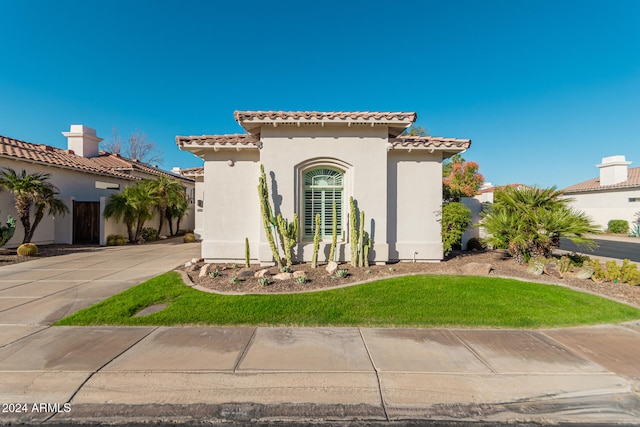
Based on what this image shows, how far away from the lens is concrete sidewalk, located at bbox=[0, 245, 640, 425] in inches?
111

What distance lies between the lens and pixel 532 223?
313 inches

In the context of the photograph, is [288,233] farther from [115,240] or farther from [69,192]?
[69,192]

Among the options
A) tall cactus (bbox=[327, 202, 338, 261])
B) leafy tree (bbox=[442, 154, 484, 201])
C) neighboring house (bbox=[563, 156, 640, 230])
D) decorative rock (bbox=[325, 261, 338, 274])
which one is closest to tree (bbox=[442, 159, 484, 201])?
leafy tree (bbox=[442, 154, 484, 201])

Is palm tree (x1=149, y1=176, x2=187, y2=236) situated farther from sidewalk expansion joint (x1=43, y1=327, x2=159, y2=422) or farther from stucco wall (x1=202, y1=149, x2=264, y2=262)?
sidewalk expansion joint (x1=43, y1=327, x2=159, y2=422)

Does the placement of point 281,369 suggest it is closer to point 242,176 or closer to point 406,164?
point 242,176

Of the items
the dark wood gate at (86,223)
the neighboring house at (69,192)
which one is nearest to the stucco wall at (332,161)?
the neighboring house at (69,192)

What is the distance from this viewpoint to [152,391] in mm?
3086

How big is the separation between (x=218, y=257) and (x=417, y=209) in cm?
686

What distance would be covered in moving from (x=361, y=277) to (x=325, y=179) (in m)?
3.31

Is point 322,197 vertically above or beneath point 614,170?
beneath

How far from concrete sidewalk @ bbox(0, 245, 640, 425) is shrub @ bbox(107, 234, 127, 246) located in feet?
34.2

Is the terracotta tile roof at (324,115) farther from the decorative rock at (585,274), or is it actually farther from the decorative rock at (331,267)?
the decorative rock at (585,274)

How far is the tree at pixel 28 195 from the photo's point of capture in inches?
434

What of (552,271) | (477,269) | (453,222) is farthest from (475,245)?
(477,269)
